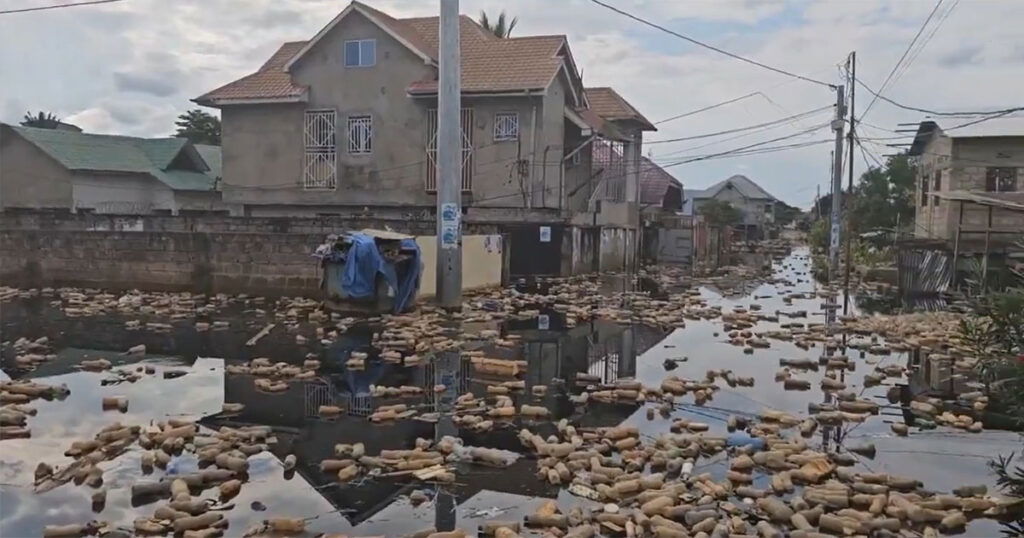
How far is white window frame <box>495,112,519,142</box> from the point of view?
88.4ft

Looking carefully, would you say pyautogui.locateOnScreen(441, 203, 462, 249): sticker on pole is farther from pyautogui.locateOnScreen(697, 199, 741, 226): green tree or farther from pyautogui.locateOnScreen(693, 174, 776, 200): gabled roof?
pyautogui.locateOnScreen(693, 174, 776, 200): gabled roof

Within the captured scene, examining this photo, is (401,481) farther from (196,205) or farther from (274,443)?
(196,205)

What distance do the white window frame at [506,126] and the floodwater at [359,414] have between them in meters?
13.5

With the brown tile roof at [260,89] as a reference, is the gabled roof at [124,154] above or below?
below

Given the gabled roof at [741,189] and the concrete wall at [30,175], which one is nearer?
the concrete wall at [30,175]

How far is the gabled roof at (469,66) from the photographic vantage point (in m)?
26.8

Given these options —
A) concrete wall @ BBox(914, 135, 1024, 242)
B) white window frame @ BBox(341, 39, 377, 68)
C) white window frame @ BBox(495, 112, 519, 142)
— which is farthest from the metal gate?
concrete wall @ BBox(914, 135, 1024, 242)

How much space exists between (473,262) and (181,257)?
676 centimetres

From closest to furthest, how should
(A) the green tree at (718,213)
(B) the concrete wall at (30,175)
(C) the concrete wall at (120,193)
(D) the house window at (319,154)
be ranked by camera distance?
(D) the house window at (319,154)
(B) the concrete wall at (30,175)
(C) the concrete wall at (120,193)
(A) the green tree at (718,213)

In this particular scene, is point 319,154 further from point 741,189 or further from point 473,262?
point 741,189

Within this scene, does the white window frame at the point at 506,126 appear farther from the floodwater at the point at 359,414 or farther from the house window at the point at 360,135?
the floodwater at the point at 359,414

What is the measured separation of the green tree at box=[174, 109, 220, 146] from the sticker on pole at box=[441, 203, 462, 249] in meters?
46.0

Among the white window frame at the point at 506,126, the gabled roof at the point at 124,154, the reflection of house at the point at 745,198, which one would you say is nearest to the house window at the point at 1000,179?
the white window frame at the point at 506,126

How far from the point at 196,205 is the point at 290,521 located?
129 ft
